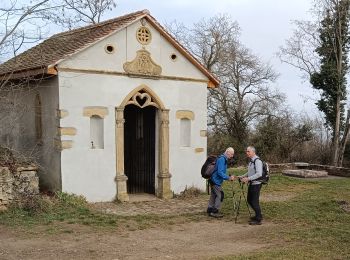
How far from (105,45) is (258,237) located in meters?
6.89

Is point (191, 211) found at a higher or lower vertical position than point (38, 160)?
lower

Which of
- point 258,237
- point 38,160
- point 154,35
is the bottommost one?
point 258,237

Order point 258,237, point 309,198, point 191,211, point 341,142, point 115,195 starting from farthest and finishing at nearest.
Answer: point 341,142 → point 309,198 → point 115,195 → point 191,211 → point 258,237

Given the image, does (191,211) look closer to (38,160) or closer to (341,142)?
(38,160)

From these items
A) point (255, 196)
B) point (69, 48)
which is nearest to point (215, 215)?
point (255, 196)

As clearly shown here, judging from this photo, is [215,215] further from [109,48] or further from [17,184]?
[109,48]

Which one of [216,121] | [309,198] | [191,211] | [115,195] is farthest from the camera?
[216,121]

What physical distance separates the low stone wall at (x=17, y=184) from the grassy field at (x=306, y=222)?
5.06 m

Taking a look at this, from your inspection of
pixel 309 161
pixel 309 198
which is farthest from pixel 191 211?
pixel 309 161

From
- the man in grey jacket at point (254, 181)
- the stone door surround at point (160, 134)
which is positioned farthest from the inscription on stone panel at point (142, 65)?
Result: the man in grey jacket at point (254, 181)

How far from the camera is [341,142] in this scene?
997 inches

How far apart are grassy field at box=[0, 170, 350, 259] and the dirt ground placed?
33cm

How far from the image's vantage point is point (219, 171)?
11.0 meters

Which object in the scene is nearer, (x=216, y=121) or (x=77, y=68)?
(x=77, y=68)
